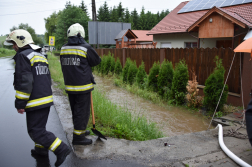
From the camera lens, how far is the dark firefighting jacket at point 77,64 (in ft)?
11.7

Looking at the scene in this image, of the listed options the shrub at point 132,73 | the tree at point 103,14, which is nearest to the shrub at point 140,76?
the shrub at point 132,73

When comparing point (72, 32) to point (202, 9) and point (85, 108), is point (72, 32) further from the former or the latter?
point (202, 9)

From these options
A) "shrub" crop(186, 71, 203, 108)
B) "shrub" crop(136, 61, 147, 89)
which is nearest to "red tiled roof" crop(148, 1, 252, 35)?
"shrub" crop(136, 61, 147, 89)

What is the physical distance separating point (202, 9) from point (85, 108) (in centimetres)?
1586

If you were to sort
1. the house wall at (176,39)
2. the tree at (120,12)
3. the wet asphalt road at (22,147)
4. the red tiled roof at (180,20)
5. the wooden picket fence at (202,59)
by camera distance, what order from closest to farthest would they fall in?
the wet asphalt road at (22,147) < the wooden picket fence at (202,59) < the red tiled roof at (180,20) < the house wall at (176,39) < the tree at (120,12)

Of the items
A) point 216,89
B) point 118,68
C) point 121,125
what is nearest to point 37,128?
point 121,125

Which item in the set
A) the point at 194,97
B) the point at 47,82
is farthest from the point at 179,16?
the point at 47,82

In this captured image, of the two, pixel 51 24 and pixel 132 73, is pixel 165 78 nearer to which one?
pixel 132 73

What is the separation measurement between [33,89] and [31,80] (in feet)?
0.50

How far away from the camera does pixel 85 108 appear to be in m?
3.64

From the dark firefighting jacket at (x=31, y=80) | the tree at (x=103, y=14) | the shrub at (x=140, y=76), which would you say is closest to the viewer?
the dark firefighting jacket at (x=31, y=80)

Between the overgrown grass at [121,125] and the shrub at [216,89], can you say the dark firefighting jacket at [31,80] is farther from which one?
the shrub at [216,89]

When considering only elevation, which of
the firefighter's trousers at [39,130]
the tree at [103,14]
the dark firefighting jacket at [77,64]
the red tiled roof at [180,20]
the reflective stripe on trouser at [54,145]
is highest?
the tree at [103,14]

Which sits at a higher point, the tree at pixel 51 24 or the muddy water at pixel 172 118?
the tree at pixel 51 24
